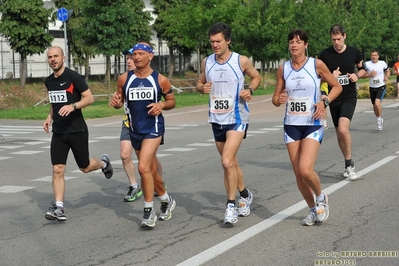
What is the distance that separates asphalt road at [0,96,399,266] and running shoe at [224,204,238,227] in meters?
0.08

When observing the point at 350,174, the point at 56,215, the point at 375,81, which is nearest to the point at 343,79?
the point at 350,174

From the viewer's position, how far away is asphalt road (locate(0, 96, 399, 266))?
6836 millimetres

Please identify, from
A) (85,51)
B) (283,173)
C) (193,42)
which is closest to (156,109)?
(283,173)

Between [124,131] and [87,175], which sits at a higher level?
[124,131]

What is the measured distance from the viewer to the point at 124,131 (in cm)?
1027

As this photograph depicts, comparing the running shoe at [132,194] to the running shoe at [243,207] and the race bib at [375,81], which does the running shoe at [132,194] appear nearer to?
the running shoe at [243,207]

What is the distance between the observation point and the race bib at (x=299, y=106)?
315 inches

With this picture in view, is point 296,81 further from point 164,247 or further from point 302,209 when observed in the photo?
point 164,247

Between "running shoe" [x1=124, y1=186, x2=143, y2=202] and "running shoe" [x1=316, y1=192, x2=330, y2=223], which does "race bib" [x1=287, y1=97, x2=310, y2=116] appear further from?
"running shoe" [x1=124, y1=186, x2=143, y2=202]

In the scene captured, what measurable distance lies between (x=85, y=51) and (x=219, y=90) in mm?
41916

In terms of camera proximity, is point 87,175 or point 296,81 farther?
point 87,175

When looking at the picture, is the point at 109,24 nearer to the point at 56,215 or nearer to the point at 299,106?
the point at 56,215

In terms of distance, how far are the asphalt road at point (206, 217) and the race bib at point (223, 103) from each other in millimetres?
1156

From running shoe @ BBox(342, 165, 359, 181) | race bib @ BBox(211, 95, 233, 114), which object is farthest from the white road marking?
running shoe @ BBox(342, 165, 359, 181)
